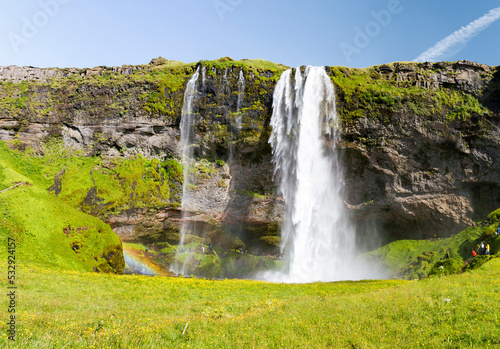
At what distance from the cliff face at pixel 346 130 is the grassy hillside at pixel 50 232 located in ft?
50.8

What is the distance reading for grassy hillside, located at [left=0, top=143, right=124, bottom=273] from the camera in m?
26.9

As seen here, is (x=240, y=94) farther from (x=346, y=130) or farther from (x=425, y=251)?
(x=425, y=251)

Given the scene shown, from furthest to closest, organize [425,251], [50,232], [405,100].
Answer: [405,100] → [425,251] → [50,232]

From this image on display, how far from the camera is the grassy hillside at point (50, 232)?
26.9 metres

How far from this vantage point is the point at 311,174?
147ft

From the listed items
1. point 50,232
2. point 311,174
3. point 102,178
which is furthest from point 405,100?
point 50,232

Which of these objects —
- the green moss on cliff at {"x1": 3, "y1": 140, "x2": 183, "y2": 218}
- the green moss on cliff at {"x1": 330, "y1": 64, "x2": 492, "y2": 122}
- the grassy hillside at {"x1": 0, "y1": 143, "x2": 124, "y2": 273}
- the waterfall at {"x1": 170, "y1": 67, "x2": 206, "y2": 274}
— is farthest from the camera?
the waterfall at {"x1": 170, "y1": 67, "x2": 206, "y2": 274}

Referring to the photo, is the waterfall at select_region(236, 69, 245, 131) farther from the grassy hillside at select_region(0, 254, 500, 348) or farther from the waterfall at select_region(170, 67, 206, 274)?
the grassy hillside at select_region(0, 254, 500, 348)

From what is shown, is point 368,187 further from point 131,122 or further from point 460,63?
point 131,122

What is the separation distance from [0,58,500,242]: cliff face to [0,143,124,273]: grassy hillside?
15.5 m

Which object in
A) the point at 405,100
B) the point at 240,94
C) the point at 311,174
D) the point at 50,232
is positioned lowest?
the point at 50,232

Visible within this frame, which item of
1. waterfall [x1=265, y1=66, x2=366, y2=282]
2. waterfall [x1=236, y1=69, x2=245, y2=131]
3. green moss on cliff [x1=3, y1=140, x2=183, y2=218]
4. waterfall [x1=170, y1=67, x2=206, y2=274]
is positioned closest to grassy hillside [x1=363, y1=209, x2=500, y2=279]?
waterfall [x1=265, y1=66, x2=366, y2=282]

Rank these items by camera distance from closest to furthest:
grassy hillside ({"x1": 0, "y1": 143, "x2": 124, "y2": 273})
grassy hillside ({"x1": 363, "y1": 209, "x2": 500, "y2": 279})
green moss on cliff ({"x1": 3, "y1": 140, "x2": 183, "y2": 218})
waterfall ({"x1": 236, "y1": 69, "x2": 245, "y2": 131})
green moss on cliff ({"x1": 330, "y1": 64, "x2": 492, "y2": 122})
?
grassy hillside ({"x1": 0, "y1": 143, "x2": 124, "y2": 273}) → grassy hillside ({"x1": 363, "y1": 209, "x2": 500, "y2": 279}) → green moss on cliff ({"x1": 3, "y1": 140, "x2": 183, "y2": 218}) → green moss on cliff ({"x1": 330, "y1": 64, "x2": 492, "y2": 122}) → waterfall ({"x1": 236, "y1": 69, "x2": 245, "y2": 131})

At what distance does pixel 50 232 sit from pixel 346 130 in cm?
3654
